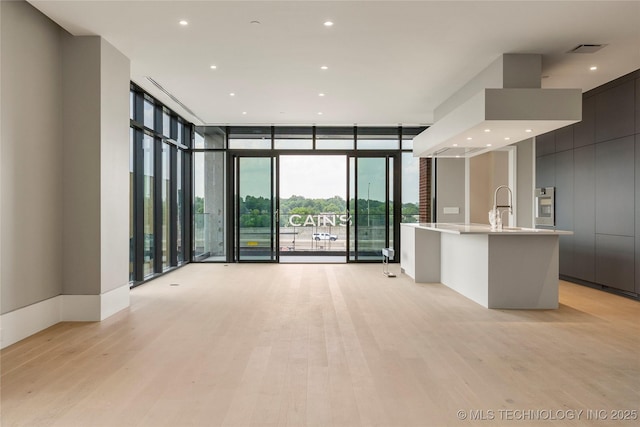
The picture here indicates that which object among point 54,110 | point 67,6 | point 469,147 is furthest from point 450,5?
point 54,110

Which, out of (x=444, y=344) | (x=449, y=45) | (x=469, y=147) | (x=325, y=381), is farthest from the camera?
(x=469, y=147)

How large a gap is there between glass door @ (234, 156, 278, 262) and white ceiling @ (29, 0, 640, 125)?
2436 millimetres

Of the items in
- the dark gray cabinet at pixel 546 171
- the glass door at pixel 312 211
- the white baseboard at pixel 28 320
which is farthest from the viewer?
the glass door at pixel 312 211

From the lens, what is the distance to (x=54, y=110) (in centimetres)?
412

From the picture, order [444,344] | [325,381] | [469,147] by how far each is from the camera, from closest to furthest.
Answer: [325,381] → [444,344] → [469,147]

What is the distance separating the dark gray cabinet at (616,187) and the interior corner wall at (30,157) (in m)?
6.81

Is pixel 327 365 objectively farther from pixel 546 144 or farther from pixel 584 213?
pixel 546 144

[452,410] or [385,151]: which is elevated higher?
[385,151]

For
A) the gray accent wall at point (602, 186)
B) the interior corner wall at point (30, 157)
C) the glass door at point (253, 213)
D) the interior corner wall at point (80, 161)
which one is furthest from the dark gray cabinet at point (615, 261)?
the interior corner wall at point (30, 157)

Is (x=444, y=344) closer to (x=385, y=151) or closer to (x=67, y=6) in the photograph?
(x=67, y=6)

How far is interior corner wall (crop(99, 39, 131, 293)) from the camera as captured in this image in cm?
431

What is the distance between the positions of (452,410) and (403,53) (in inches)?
150

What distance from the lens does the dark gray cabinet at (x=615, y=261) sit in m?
5.34

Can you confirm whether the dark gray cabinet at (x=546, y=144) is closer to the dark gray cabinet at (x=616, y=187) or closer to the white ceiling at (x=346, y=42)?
the dark gray cabinet at (x=616, y=187)
